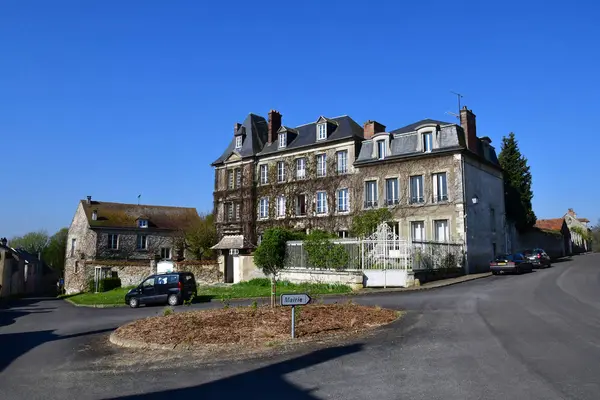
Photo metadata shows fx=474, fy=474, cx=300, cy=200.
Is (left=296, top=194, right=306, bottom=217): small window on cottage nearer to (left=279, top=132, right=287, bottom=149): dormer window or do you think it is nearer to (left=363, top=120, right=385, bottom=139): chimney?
(left=279, top=132, right=287, bottom=149): dormer window

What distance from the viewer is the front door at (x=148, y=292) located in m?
22.2

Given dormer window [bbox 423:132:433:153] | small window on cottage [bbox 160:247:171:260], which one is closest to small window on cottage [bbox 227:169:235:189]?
small window on cottage [bbox 160:247:171:260]

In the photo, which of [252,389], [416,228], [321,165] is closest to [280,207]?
[321,165]

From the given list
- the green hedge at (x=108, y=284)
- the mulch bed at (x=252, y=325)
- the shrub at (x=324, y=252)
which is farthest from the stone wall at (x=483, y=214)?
the green hedge at (x=108, y=284)

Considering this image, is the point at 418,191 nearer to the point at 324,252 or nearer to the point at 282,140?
the point at 324,252

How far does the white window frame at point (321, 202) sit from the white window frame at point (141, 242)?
2343 centimetres

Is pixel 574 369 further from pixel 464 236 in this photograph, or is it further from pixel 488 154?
pixel 488 154

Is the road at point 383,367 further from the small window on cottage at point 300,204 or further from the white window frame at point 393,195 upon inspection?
the small window on cottage at point 300,204

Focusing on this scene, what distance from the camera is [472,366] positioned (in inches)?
282

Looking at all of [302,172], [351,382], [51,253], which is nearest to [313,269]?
[302,172]

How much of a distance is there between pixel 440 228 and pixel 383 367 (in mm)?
24702

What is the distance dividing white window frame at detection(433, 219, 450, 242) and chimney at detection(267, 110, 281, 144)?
1677 centimetres

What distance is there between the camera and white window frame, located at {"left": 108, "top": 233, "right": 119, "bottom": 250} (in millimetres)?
48869

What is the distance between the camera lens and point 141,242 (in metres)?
50.9
